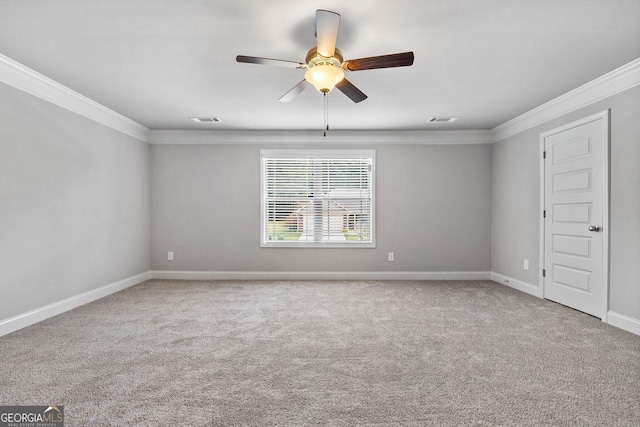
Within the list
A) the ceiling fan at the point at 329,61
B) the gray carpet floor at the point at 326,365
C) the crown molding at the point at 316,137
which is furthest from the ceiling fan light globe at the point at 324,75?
the crown molding at the point at 316,137

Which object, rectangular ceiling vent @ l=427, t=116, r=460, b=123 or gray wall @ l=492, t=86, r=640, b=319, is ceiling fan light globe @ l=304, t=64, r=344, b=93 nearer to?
rectangular ceiling vent @ l=427, t=116, r=460, b=123

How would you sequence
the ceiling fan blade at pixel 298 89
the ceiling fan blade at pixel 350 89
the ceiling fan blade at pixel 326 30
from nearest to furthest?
the ceiling fan blade at pixel 326 30 → the ceiling fan blade at pixel 350 89 → the ceiling fan blade at pixel 298 89

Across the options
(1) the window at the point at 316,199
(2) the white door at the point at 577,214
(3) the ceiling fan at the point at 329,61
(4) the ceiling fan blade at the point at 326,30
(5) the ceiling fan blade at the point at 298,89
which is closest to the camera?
(4) the ceiling fan blade at the point at 326,30

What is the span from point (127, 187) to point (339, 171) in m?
3.16

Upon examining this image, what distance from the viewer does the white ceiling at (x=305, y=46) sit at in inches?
81.5

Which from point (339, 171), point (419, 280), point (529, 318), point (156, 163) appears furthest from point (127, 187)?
point (529, 318)

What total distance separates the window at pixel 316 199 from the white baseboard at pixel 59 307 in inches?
84.3

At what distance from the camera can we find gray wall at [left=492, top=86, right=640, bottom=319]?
2924mm

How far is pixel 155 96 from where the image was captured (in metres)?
3.62

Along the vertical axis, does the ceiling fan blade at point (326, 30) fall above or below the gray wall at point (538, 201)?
above

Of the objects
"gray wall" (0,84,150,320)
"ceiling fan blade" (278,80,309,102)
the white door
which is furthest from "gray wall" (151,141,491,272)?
"ceiling fan blade" (278,80,309,102)

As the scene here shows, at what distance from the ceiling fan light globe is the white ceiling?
0.27 metres

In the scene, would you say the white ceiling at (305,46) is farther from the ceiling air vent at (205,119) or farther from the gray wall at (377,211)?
the gray wall at (377,211)

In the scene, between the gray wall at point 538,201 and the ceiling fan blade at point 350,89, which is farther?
the gray wall at point 538,201
